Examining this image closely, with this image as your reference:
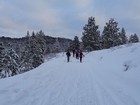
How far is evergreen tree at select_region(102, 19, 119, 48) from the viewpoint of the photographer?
70.2 meters

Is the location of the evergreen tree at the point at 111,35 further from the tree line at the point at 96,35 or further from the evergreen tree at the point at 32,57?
the evergreen tree at the point at 32,57

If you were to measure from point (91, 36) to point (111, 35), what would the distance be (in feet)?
25.8

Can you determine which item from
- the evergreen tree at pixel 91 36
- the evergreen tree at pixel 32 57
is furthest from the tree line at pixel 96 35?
the evergreen tree at pixel 32 57

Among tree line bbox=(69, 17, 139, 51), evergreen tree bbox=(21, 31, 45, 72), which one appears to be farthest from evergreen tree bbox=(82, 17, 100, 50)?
evergreen tree bbox=(21, 31, 45, 72)

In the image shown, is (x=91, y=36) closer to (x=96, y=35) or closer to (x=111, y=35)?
(x=96, y=35)

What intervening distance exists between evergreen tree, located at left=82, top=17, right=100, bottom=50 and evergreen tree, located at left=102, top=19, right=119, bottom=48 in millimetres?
4057

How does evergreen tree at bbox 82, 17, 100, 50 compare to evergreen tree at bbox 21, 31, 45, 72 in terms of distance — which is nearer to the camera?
evergreen tree at bbox 21, 31, 45, 72

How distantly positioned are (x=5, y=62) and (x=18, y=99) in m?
45.8

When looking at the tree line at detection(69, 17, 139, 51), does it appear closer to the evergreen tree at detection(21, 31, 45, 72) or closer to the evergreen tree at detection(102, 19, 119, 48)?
the evergreen tree at detection(102, 19, 119, 48)

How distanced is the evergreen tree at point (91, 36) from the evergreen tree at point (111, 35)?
160 inches

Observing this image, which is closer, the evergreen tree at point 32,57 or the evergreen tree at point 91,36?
the evergreen tree at point 32,57

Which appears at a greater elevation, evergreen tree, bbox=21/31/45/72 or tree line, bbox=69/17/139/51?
tree line, bbox=69/17/139/51

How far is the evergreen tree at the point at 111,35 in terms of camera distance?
7018cm

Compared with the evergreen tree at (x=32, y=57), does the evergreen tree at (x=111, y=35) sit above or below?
above
